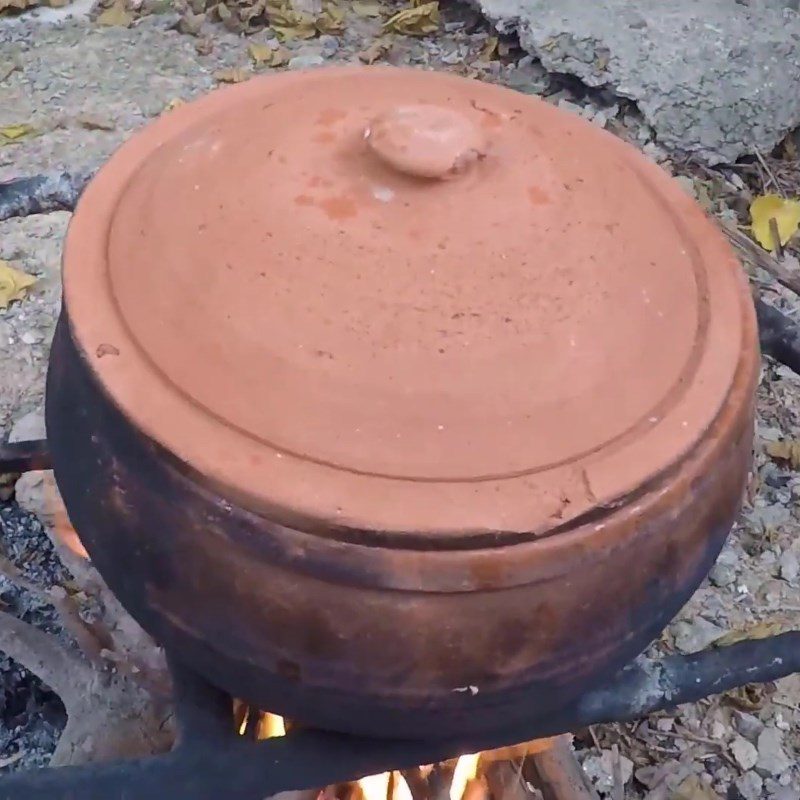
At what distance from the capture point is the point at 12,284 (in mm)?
2178

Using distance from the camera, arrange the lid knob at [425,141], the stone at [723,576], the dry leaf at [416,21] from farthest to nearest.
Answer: the dry leaf at [416,21] → the stone at [723,576] → the lid knob at [425,141]

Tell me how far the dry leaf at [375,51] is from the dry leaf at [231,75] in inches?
A: 13.0

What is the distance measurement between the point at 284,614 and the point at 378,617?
8cm

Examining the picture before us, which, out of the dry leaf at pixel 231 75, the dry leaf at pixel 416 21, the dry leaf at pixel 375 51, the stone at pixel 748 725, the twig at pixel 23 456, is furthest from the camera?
the dry leaf at pixel 416 21

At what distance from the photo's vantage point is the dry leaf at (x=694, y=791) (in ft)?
5.24

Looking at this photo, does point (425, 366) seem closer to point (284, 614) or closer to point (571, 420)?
point (571, 420)

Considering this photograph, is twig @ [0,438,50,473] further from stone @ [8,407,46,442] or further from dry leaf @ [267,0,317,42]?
dry leaf @ [267,0,317,42]

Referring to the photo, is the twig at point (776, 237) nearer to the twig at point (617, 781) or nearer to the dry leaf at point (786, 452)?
the dry leaf at point (786, 452)

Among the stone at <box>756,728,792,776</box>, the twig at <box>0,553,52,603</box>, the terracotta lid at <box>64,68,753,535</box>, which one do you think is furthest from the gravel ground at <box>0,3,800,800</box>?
the terracotta lid at <box>64,68,753,535</box>

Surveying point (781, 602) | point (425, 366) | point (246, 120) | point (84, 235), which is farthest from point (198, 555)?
point (781, 602)

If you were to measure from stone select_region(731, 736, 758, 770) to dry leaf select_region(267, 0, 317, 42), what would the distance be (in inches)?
87.6

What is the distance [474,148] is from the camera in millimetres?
938

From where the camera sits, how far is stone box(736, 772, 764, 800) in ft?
5.31

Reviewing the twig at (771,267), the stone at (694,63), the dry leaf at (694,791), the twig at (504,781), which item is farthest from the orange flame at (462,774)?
the stone at (694,63)
